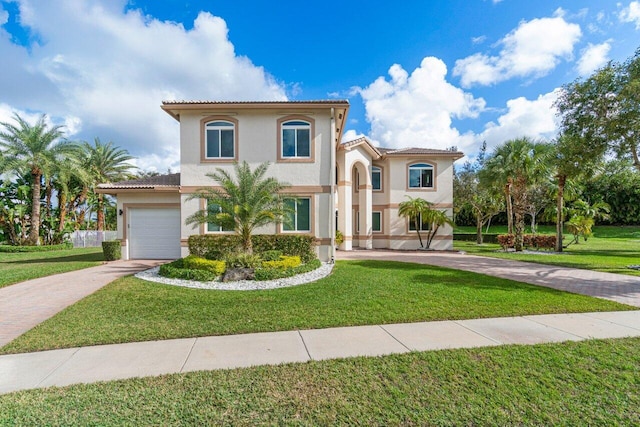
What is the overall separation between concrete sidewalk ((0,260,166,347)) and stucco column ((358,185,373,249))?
13.7 metres

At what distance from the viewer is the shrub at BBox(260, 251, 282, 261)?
11.8 meters

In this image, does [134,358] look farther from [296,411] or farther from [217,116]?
[217,116]

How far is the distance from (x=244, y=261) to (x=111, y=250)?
8.28 metres

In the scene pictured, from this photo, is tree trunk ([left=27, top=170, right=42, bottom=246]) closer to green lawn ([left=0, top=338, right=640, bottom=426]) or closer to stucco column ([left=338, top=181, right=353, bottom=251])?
stucco column ([left=338, top=181, right=353, bottom=251])

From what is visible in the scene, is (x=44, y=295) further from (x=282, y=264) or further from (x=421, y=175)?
(x=421, y=175)

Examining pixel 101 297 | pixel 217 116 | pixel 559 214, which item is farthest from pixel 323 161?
pixel 559 214

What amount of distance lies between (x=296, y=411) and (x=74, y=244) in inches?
1252

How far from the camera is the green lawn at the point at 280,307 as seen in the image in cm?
552

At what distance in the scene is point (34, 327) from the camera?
5.81 m

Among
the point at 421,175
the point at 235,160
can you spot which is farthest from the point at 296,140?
the point at 421,175

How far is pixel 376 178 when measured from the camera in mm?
22625

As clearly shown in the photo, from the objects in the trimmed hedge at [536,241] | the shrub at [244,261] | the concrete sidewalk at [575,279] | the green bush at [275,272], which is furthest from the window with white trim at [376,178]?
the shrub at [244,261]

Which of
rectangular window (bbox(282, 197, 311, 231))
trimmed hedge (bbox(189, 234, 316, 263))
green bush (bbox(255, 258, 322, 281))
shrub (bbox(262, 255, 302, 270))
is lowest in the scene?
green bush (bbox(255, 258, 322, 281))

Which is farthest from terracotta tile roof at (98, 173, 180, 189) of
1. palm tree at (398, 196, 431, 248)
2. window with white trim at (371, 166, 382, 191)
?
palm tree at (398, 196, 431, 248)
